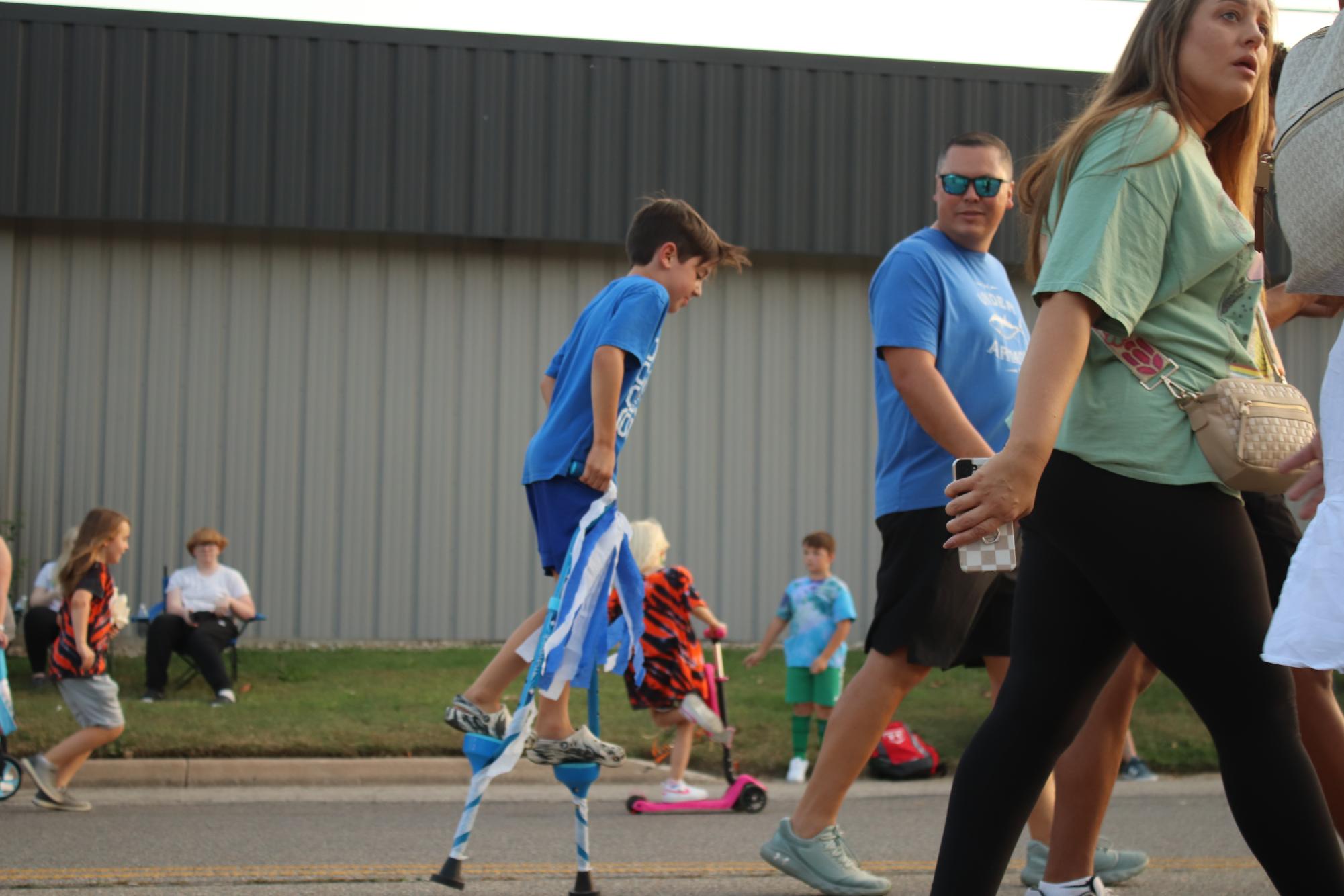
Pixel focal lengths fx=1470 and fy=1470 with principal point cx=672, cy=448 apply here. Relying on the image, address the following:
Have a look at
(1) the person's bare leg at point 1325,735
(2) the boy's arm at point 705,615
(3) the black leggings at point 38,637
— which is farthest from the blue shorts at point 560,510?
(3) the black leggings at point 38,637

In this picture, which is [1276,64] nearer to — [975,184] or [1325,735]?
[975,184]

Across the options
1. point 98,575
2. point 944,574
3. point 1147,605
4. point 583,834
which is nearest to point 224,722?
point 98,575

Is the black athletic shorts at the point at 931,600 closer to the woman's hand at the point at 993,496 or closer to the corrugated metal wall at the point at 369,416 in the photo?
the woman's hand at the point at 993,496

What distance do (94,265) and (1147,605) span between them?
1382cm

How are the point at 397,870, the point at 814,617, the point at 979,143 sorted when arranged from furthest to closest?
the point at 814,617
the point at 397,870
the point at 979,143

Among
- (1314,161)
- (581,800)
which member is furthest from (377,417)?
(1314,161)

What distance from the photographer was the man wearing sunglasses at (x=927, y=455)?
4.08 m

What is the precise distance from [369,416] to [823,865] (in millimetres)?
11506

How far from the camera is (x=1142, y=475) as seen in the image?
2744 mm

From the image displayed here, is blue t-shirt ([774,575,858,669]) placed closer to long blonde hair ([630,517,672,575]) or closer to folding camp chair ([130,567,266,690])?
long blonde hair ([630,517,672,575])

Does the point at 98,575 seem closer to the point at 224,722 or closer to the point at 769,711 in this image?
the point at 224,722

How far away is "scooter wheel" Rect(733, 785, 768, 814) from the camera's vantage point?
7.08m

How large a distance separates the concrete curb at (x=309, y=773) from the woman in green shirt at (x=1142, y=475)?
569cm

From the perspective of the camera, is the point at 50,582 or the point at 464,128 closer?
the point at 50,582
